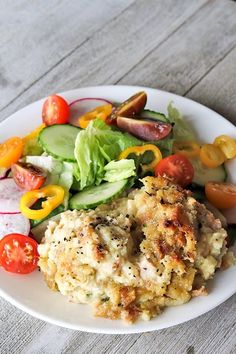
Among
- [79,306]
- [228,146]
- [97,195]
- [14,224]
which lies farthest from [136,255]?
[228,146]

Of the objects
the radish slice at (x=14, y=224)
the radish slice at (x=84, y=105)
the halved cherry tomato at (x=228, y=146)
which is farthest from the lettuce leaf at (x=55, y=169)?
the halved cherry tomato at (x=228, y=146)

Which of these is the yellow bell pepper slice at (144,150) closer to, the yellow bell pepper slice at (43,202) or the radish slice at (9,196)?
the yellow bell pepper slice at (43,202)

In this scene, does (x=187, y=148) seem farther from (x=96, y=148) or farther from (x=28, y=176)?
(x=28, y=176)

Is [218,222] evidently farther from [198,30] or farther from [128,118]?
[198,30]

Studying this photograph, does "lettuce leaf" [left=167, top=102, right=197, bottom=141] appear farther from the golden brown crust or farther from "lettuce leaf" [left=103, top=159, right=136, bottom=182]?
the golden brown crust

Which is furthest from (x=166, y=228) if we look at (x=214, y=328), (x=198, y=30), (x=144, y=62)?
(x=198, y=30)

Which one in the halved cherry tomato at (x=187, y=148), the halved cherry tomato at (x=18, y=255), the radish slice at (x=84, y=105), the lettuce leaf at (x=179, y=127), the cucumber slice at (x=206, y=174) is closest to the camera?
the halved cherry tomato at (x=18, y=255)
